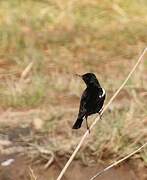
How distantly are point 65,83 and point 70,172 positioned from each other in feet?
3.55

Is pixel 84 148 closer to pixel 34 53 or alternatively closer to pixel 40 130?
pixel 40 130

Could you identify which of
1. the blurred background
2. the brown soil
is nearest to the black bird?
the blurred background

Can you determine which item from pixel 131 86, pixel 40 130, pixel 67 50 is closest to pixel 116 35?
pixel 67 50

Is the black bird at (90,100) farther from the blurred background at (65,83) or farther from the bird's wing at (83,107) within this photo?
the blurred background at (65,83)

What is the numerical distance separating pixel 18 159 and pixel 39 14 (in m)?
1.99

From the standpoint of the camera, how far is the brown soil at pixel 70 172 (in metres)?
3.51

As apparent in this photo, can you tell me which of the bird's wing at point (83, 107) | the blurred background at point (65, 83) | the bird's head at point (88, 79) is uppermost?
the bird's head at point (88, 79)

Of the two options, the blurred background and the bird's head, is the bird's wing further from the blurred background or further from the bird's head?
the blurred background

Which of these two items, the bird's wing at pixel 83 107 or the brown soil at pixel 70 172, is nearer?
the bird's wing at pixel 83 107

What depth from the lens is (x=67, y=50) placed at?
5055 mm

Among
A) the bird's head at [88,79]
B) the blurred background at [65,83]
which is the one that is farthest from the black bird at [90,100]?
the blurred background at [65,83]

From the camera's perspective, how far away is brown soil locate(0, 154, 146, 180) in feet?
11.5

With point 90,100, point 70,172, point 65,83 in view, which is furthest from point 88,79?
point 65,83

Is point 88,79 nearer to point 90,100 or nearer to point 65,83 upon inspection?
point 90,100
